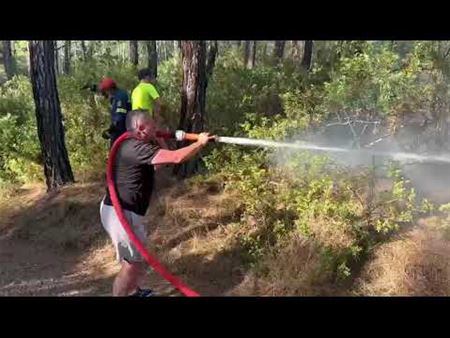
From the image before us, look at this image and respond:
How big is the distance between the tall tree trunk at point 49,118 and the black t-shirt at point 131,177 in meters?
3.84

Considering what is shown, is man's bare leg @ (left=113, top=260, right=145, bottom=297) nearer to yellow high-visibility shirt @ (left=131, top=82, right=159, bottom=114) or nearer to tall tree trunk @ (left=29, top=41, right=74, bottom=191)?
yellow high-visibility shirt @ (left=131, top=82, right=159, bottom=114)

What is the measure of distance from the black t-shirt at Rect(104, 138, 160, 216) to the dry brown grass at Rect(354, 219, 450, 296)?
2293mm

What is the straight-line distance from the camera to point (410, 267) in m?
5.19

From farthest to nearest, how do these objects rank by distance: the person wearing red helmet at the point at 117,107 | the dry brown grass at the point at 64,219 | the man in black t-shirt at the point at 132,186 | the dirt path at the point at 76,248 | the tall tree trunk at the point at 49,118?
the tall tree trunk at the point at 49,118, the person wearing red helmet at the point at 117,107, the dry brown grass at the point at 64,219, the dirt path at the point at 76,248, the man in black t-shirt at the point at 132,186

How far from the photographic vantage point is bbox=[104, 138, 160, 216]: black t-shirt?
4871mm

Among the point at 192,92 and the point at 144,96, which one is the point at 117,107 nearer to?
the point at 144,96

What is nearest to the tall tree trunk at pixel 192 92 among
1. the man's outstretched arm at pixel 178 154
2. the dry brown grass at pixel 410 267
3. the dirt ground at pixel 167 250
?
the dirt ground at pixel 167 250

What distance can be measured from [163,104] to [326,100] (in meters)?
2.84

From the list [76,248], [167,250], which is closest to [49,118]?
[76,248]

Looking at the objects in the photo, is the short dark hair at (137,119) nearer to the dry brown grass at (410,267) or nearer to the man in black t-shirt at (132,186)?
the man in black t-shirt at (132,186)

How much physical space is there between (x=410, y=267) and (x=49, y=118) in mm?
5911

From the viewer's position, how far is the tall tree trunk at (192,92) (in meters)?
7.49

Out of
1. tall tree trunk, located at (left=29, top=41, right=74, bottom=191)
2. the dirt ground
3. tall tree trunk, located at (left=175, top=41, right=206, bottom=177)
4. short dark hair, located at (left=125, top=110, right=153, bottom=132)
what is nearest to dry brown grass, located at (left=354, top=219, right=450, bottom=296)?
the dirt ground

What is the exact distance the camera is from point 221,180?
711 centimetres
